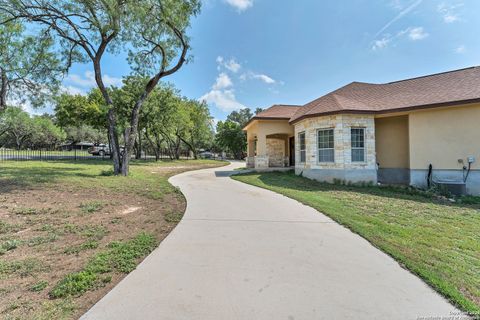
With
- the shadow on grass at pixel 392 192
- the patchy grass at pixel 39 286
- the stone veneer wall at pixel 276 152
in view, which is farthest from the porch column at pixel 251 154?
the patchy grass at pixel 39 286

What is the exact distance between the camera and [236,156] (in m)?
47.6

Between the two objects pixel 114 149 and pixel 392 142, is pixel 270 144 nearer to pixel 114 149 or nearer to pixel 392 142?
pixel 392 142

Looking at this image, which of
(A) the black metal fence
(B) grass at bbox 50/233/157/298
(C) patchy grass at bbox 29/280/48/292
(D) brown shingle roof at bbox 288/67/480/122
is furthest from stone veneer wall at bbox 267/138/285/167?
(C) patchy grass at bbox 29/280/48/292

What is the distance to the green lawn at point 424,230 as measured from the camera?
294 cm

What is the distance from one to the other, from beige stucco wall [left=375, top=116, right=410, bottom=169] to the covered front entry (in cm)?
607

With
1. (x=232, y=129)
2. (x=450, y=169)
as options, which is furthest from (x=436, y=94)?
(x=232, y=129)

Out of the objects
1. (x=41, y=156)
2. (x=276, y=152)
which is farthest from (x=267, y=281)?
(x=41, y=156)

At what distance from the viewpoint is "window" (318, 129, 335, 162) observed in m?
11.4

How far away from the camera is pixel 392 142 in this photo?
11922 mm

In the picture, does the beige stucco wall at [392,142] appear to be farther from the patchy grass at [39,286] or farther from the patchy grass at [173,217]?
the patchy grass at [39,286]

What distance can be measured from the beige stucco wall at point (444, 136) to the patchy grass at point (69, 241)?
10.7 meters

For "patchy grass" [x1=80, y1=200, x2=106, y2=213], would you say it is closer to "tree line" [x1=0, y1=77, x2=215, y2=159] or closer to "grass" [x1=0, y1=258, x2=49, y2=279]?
"grass" [x1=0, y1=258, x2=49, y2=279]

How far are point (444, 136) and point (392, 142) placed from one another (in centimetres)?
224

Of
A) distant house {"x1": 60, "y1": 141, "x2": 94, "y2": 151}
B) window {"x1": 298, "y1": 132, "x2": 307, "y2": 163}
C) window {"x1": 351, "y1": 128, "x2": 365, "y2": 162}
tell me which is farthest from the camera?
distant house {"x1": 60, "y1": 141, "x2": 94, "y2": 151}
